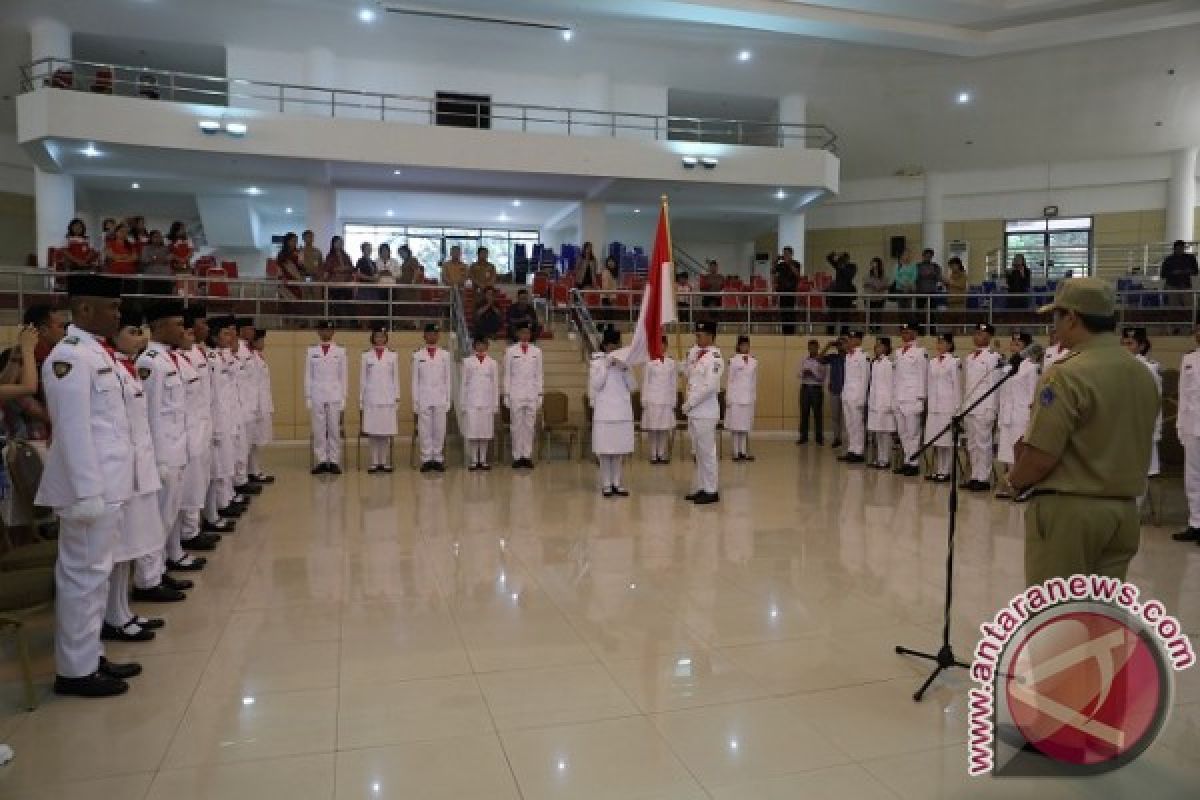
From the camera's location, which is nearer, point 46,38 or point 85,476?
point 85,476

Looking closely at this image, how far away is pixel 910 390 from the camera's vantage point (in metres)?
10.5

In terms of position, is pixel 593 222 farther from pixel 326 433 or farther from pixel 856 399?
pixel 326 433

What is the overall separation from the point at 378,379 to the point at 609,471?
11.3 feet

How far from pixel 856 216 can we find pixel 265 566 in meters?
20.0

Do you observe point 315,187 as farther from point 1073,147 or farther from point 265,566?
point 1073,147

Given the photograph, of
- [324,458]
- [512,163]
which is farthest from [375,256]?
[324,458]

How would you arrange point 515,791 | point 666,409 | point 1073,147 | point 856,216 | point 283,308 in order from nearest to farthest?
point 515,791 → point 666,409 → point 283,308 → point 1073,147 → point 856,216

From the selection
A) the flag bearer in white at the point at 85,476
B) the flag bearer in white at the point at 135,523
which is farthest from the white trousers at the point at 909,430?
the flag bearer in white at the point at 85,476

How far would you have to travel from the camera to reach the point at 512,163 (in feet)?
49.8

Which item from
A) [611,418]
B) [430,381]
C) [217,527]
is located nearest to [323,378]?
[430,381]

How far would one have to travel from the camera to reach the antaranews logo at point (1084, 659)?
2547 millimetres

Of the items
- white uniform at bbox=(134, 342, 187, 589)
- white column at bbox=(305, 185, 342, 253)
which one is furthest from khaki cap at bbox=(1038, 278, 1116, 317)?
white column at bbox=(305, 185, 342, 253)

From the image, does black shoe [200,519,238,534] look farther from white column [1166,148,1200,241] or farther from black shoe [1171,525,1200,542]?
white column [1166,148,1200,241]

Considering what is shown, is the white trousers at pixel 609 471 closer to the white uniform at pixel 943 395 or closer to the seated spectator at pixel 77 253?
the white uniform at pixel 943 395
